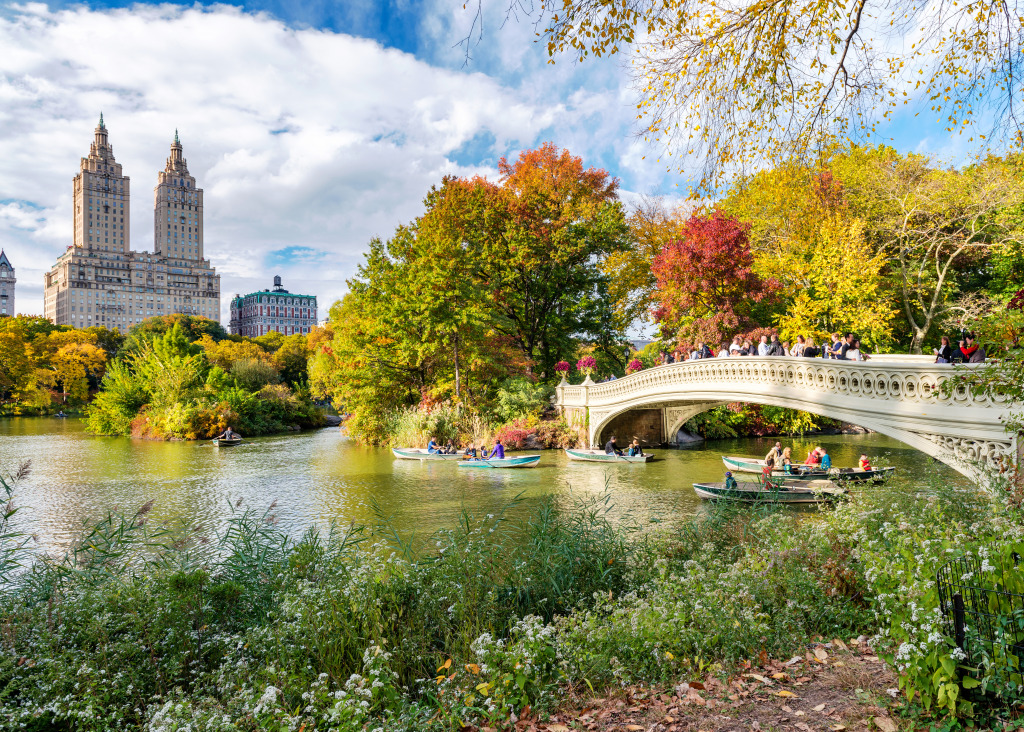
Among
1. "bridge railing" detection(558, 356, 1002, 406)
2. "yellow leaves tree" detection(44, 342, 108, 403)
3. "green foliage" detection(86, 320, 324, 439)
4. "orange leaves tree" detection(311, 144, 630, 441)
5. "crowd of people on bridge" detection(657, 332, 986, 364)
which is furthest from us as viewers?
"yellow leaves tree" detection(44, 342, 108, 403)

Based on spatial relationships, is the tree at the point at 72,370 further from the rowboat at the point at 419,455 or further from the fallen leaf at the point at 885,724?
the fallen leaf at the point at 885,724

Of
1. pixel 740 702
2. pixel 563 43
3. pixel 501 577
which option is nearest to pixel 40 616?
pixel 501 577

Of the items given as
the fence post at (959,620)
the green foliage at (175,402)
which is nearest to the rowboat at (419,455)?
the green foliage at (175,402)

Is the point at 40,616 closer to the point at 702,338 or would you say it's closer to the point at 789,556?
the point at 789,556

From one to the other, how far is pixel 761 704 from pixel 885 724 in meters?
0.62

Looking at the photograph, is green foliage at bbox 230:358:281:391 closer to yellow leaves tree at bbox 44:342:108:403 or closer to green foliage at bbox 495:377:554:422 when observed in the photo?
green foliage at bbox 495:377:554:422

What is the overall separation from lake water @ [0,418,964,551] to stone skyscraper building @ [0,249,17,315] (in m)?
151

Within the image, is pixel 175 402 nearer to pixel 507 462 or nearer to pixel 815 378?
pixel 507 462

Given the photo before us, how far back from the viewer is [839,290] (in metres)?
22.3

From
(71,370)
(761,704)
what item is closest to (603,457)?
(761,704)

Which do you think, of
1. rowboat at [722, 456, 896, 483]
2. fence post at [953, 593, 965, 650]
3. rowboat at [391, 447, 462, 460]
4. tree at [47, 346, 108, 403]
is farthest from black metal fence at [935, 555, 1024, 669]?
tree at [47, 346, 108, 403]

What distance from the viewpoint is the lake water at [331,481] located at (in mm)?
12820

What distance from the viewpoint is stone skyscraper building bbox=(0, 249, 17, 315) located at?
141m

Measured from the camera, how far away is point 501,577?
5922 millimetres
